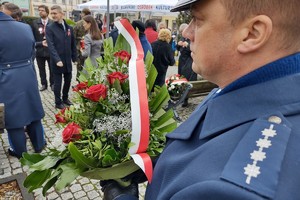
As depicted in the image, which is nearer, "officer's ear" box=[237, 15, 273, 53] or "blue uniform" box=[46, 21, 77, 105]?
"officer's ear" box=[237, 15, 273, 53]

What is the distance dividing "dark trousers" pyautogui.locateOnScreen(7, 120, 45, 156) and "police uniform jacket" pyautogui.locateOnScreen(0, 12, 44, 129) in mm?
155

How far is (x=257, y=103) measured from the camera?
2.55 ft

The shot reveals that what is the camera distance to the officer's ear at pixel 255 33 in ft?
2.41

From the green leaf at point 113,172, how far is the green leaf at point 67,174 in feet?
0.11

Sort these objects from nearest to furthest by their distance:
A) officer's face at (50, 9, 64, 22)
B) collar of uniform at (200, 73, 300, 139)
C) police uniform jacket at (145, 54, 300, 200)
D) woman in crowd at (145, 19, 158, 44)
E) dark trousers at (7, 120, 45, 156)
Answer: police uniform jacket at (145, 54, 300, 200)
collar of uniform at (200, 73, 300, 139)
dark trousers at (7, 120, 45, 156)
officer's face at (50, 9, 64, 22)
woman in crowd at (145, 19, 158, 44)

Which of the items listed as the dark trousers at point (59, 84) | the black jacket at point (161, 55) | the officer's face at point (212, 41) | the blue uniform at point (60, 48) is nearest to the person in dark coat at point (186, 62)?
the black jacket at point (161, 55)

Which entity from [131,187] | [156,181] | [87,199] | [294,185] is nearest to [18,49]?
[87,199]

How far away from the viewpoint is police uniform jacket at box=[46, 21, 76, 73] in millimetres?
5359

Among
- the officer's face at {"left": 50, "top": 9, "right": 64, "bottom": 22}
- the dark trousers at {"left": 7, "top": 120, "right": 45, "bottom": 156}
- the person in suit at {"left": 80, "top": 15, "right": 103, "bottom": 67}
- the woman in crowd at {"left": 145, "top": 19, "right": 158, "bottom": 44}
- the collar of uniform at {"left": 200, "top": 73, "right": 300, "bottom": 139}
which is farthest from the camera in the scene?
the woman in crowd at {"left": 145, "top": 19, "right": 158, "bottom": 44}

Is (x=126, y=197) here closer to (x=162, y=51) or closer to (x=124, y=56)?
(x=124, y=56)

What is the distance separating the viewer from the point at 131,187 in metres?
1.42

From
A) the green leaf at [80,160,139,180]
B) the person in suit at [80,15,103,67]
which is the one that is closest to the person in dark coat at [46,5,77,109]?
the person in suit at [80,15,103,67]

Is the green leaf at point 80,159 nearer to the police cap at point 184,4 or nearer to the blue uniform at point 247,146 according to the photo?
the blue uniform at point 247,146

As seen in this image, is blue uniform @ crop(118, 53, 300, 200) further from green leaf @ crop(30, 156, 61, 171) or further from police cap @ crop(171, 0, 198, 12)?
green leaf @ crop(30, 156, 61, 171)
